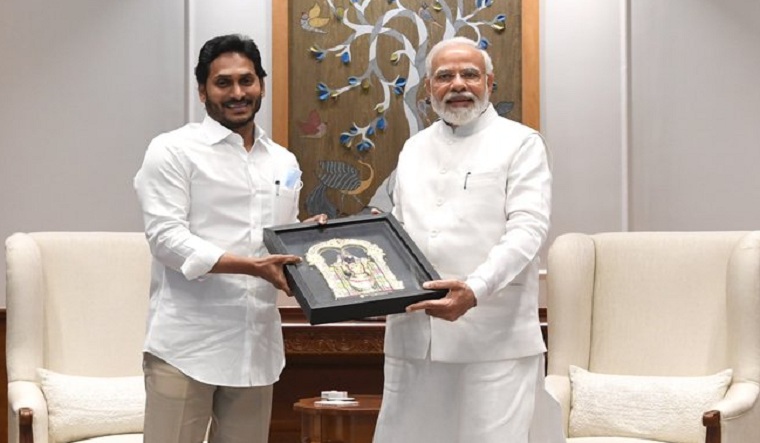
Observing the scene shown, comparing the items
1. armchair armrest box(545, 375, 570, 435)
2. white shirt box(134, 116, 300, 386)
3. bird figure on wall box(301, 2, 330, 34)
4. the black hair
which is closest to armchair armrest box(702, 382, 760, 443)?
armchair armrest box(545, 375, 570, 435)

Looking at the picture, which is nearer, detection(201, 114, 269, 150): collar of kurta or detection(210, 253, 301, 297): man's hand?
detection(210, 253, 301, 297): man's hand

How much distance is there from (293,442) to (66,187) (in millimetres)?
1607

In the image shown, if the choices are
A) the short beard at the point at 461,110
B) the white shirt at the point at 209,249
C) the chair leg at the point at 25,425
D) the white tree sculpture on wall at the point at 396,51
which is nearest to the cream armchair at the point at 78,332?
the chair leg at the point at 25,425

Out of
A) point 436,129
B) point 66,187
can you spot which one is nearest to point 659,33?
point 436,129

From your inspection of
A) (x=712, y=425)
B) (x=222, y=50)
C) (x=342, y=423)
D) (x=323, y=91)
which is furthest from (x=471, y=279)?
(x=323, y=91)

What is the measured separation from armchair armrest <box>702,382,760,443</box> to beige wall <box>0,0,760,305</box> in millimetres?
977

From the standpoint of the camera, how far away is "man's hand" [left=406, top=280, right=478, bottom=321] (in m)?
3.38

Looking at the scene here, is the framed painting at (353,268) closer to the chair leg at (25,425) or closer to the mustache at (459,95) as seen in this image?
the mustache at (459,95)

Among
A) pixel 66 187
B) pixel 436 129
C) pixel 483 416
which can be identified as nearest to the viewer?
pixel 483 416

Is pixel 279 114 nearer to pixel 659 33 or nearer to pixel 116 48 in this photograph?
pixel 116 48

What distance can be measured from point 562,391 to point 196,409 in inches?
69.9

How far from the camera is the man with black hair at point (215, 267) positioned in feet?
11.3

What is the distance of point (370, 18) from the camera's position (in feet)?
19.5

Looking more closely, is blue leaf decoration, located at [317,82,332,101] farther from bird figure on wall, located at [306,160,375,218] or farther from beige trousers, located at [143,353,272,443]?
beige trousers, located at [143,353,272,443]
